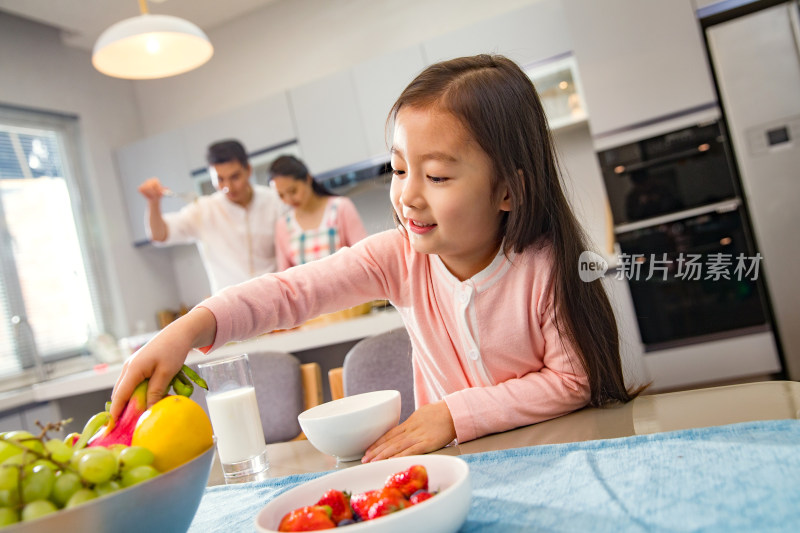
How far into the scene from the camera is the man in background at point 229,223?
2.94 m

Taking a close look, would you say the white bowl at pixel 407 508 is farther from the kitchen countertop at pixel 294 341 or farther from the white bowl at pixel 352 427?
the kitchen countertop at pixel 294 341

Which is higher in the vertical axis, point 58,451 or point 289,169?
point 289,169

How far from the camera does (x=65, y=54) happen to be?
4184 mm

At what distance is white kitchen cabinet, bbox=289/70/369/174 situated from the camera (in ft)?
12.1

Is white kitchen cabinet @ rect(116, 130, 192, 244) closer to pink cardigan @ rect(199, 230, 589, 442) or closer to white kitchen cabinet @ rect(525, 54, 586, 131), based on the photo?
white kitchen cabinet @ rect(525, 54, 586, 131)

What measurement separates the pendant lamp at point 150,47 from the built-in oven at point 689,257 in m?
1.82

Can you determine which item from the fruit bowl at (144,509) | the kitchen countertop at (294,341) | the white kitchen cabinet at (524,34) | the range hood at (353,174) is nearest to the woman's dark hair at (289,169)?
the kitchen countertop at (294,341)

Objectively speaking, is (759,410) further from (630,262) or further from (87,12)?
(87,12)

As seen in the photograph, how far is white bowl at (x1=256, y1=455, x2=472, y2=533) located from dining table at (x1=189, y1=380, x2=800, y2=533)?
0.14 ft

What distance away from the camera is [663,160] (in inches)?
114

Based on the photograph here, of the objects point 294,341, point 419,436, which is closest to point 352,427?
point 419,436

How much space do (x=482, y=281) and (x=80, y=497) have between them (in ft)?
2.09

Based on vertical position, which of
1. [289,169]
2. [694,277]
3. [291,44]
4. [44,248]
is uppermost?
[291,44]

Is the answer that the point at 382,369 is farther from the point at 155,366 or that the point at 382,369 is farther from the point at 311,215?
the point at 311,215
